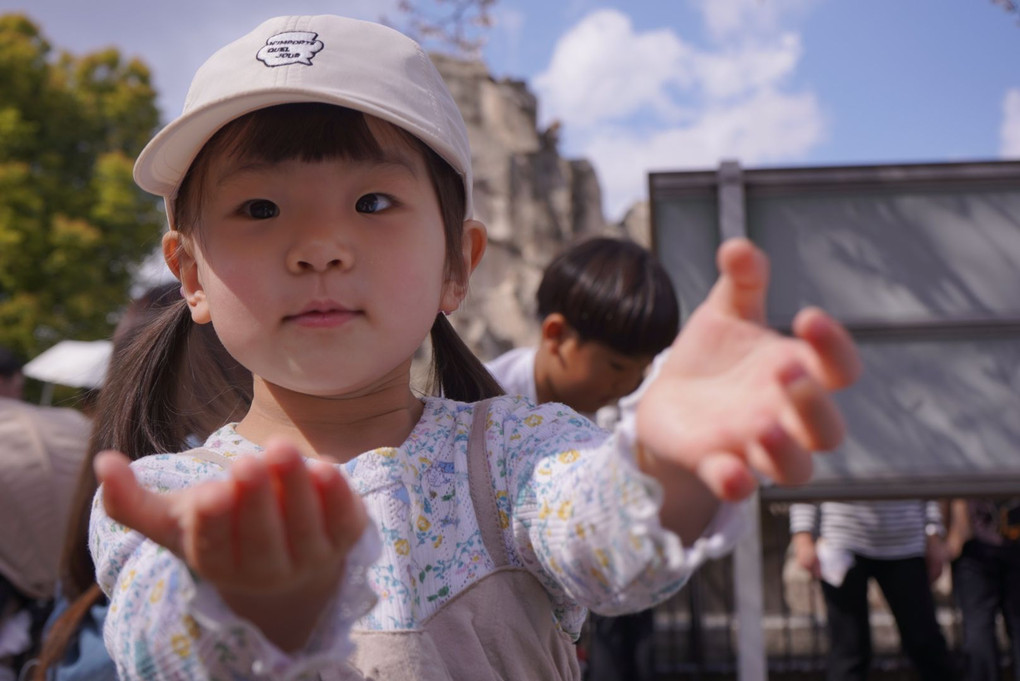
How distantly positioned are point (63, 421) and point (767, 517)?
5.39 meters

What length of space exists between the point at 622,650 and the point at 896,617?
1239mm

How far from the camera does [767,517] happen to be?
24.6 feet

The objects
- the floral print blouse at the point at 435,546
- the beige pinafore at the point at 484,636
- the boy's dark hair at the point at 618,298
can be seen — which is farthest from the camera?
the boy's dark hair at the point at 618,298

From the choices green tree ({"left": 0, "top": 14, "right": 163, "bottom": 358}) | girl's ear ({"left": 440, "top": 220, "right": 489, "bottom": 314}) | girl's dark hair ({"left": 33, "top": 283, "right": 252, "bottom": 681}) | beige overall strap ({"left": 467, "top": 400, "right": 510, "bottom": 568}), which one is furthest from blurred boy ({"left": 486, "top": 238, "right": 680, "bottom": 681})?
green tree ({"left": 0, "top": 14, "right": 163, "bottom": 358})

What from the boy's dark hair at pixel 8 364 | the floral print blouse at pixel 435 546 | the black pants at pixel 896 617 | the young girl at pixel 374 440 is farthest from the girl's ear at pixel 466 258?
the boy's dark hair at pixel 8 364

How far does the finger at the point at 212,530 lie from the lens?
2.86 ft

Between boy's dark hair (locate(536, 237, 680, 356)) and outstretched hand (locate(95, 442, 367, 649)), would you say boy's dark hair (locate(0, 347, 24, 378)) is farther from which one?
outstretched hand (locate(95, 442, 367, 649))

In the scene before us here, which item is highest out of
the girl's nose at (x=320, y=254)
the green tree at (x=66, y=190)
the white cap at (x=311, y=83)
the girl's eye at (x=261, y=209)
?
the green tree at (x=66, y=190)

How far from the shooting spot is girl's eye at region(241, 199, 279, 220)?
1387mm

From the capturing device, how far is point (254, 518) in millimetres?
886

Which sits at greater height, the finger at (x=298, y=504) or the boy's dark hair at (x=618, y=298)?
the boy's dark hair at (x=618, y=298)

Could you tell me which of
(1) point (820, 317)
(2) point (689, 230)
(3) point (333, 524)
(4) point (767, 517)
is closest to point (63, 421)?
(2) point (689, 230)

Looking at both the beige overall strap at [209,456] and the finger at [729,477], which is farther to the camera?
the beige overall strap at [209,456]

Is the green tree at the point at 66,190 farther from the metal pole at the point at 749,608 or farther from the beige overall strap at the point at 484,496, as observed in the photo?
the beige overall strap at the point at 484,496
